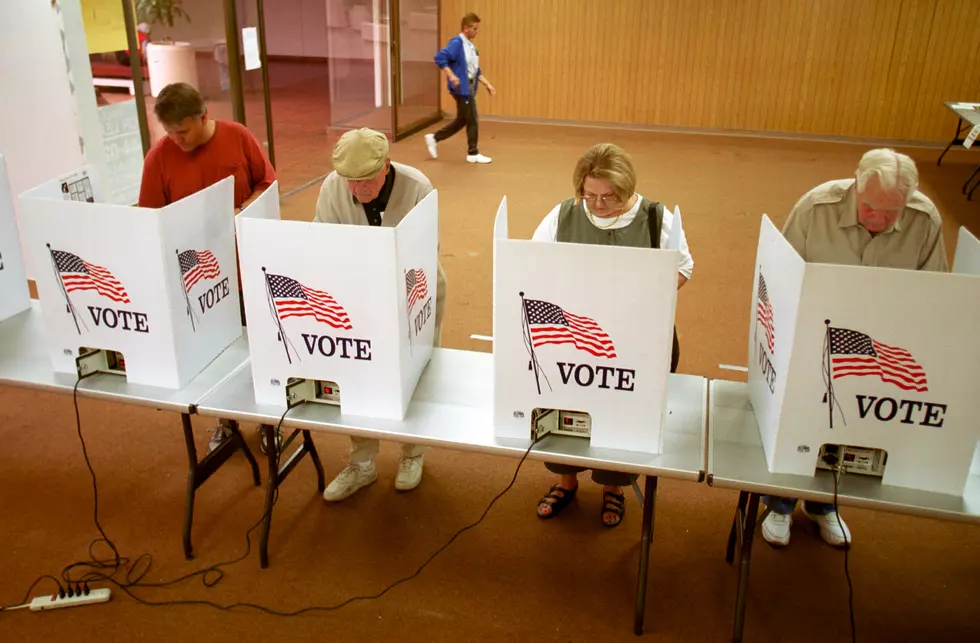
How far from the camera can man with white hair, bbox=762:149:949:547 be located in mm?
2062

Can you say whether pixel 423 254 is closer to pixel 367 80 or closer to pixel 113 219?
pixel 113 219

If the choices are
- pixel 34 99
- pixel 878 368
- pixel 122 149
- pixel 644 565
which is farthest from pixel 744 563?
pixel 122 149

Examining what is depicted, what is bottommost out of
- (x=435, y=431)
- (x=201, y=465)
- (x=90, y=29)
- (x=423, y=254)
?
(x=201, y=465)

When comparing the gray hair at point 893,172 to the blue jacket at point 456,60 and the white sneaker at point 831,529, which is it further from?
the blue jacket at point 456,60

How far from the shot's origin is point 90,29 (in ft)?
15.3

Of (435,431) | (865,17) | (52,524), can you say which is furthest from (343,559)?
(865,17)

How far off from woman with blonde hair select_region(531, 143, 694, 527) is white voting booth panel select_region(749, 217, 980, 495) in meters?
0.46

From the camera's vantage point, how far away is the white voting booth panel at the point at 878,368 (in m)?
1.69

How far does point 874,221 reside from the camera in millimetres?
2141

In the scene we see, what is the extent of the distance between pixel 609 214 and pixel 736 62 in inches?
302

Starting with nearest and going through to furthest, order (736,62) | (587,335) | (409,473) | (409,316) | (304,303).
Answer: (587,335), (304,303), (409,316), (409,473), (736,62)

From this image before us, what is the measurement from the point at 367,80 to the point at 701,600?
7.21 metres

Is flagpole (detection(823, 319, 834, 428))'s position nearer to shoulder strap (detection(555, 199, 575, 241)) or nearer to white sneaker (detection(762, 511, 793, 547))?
shoulder strap (detection(555, 199, 575, 241))

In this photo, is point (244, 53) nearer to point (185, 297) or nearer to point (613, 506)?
point (185, 297)
